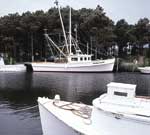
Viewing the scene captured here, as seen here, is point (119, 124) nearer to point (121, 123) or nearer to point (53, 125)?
point (121, 123)

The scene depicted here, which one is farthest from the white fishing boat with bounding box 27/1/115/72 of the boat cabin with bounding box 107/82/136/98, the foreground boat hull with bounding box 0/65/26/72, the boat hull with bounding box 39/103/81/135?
the boat cabin with bounding box 107/82/136/98

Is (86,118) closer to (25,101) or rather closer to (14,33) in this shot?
(25,101)

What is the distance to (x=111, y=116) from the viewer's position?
1457 centimetres

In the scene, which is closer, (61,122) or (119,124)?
(119,124)

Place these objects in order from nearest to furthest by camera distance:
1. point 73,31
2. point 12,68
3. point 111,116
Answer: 1. point 111,116
2. point 12,68
3. point 73,31

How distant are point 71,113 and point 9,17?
287ft

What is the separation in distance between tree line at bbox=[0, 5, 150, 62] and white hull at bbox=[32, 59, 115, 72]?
12124mm

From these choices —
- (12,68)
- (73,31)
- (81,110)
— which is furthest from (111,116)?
(73,31)

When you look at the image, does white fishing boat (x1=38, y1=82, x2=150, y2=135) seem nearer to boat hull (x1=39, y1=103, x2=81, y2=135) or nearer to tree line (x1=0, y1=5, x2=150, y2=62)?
boat hull (x1=39, y1=103, x2=81, y2=135)

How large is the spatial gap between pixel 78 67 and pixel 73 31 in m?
17.4

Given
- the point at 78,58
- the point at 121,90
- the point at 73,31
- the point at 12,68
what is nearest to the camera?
the point at 121,90

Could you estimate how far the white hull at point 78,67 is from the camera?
78688 mm

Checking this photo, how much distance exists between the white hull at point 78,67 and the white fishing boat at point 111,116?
200 ft

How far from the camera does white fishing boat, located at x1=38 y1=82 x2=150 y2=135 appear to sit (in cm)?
1400
